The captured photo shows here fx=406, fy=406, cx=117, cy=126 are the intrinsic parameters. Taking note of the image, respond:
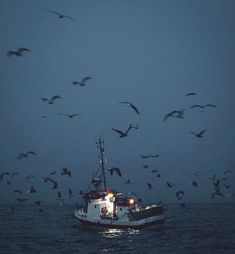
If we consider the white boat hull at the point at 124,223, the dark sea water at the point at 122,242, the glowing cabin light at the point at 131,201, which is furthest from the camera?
the glowing cabin light at the point at 131,201

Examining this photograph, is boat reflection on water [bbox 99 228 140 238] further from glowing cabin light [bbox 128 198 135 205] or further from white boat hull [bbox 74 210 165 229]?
glowing cabin light [bbox 128 198 135 205]

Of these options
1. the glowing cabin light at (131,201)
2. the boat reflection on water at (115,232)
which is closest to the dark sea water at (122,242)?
the boat reflection on water at (115,232)

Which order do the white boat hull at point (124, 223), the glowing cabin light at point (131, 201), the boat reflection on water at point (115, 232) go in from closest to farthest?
the white boat hull at point (124, 223) < the glowing cabin light at point (131, 201) < the boat reflection on water at point (115, 232)

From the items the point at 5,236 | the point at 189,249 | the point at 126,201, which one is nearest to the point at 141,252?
the point at 189,249

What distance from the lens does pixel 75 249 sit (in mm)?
48688

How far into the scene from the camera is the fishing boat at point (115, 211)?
2253 inches

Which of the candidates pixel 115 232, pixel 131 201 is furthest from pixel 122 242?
pixel 115 232

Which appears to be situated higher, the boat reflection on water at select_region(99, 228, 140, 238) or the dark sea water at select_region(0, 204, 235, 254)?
the boat reflection on water at select_region(99, 228, 140, 238)

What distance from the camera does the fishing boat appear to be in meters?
57.2

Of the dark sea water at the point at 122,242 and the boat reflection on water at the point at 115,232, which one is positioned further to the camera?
the boat reflection on water at the point at 115,232

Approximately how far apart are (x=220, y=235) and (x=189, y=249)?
1529 centimetres

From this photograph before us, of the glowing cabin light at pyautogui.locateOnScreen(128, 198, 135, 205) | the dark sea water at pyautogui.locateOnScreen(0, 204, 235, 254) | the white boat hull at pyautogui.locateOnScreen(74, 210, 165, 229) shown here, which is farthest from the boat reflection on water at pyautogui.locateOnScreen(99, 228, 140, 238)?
the glowing cabin light at pyautogui.locateOnScreen(128, 198, 135, 205)

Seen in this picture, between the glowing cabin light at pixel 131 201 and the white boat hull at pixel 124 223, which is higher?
the glowing cabin light at pixel 131 201

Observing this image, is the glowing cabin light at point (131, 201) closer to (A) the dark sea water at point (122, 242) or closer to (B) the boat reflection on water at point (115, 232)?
(A) the dark sea water at point (122, 242)
